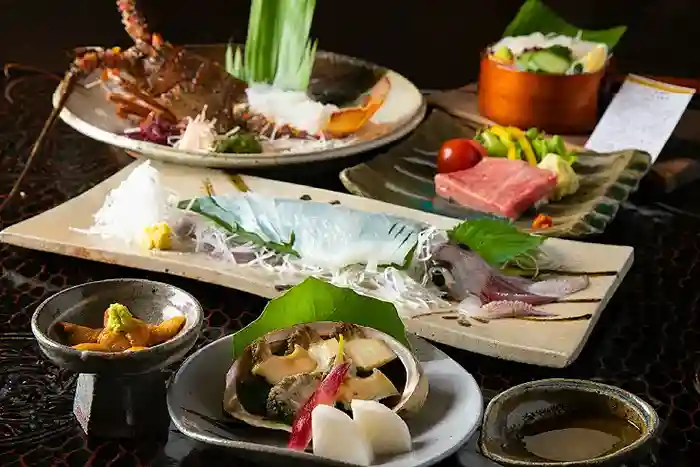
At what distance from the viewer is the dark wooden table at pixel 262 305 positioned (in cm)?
116

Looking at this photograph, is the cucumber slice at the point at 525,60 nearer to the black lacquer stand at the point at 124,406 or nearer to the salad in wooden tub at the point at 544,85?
the salad in wooden tub at the point at 544,85

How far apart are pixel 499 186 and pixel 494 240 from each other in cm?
42

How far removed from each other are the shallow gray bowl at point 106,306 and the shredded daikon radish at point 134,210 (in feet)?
1.35

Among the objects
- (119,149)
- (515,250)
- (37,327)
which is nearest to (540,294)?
(515,250)

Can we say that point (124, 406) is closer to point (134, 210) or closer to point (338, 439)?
point (338, 439)

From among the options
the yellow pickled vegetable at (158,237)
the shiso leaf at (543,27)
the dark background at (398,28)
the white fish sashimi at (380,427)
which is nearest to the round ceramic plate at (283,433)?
the white fish sashimi at (380,427)

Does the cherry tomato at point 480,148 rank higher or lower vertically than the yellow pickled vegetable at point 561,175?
lower

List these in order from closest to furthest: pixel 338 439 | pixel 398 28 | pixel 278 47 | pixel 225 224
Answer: pixel 338 439
pixel 225 224
pixel 278 47
pixel 398 28

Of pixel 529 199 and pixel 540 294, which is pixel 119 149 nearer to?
pixel 529 199

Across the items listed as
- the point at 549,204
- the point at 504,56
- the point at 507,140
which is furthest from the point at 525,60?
the point at 549,204

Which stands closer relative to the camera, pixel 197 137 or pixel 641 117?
pixel 197 137

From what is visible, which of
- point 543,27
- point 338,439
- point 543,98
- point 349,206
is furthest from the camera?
point 543,27

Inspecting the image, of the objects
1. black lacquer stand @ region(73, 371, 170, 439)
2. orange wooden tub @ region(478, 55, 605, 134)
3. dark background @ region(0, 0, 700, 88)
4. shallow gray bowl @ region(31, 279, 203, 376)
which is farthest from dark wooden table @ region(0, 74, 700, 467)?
dark background @ region(0, 0, 700, 88)

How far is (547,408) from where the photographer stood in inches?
43.5
